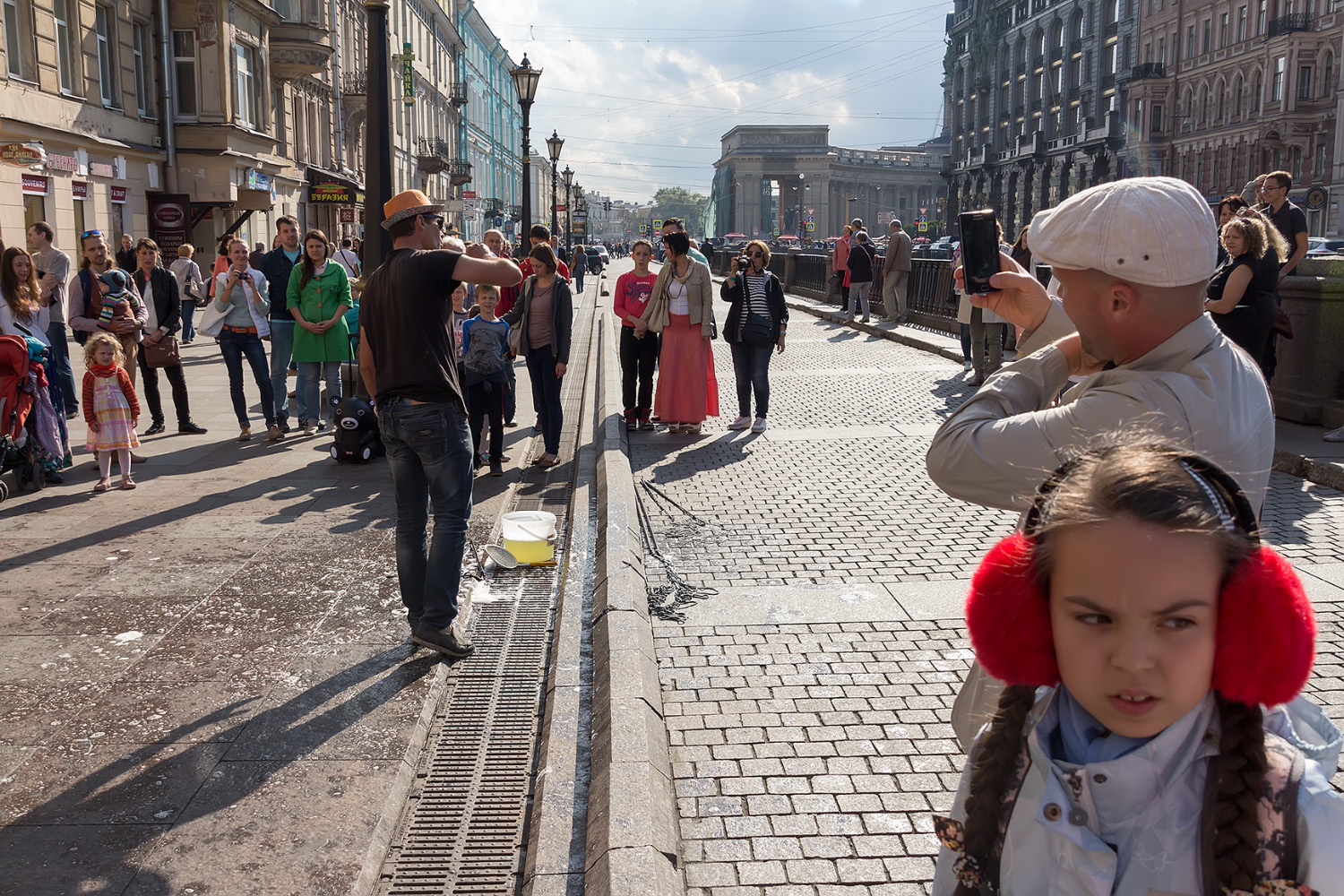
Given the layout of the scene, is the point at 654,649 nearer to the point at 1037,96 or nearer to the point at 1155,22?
the point at 1155,22

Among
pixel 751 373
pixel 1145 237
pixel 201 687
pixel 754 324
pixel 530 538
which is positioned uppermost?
pixel 1145 237

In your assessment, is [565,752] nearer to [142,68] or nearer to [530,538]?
[530,538]

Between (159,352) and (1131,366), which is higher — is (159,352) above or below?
below

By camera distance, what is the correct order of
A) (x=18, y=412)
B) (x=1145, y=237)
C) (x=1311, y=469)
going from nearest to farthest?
1. (x=1145, y=237)
2. (x=18, y=412)
3. (x=1311, y=469)

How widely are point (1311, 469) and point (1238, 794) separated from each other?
27.1ft

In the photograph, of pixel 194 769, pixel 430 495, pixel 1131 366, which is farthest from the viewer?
pixel 430 495

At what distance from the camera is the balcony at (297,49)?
31.8 m

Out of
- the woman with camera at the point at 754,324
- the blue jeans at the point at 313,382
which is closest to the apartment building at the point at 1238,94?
the woman with camera at the point at 754,324

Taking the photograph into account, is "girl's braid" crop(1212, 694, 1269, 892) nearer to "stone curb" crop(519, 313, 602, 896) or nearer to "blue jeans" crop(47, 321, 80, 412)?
"stone curb" crop(519, 313, 602, 896)

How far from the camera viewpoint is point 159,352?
1080 centimetres

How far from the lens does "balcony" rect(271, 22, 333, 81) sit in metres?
31.8

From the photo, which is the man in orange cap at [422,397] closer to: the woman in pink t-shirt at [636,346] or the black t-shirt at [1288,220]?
the woman in pink t-shirt at [636,346]

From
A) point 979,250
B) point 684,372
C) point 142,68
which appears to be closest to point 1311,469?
point 684,372

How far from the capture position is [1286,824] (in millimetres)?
1556
